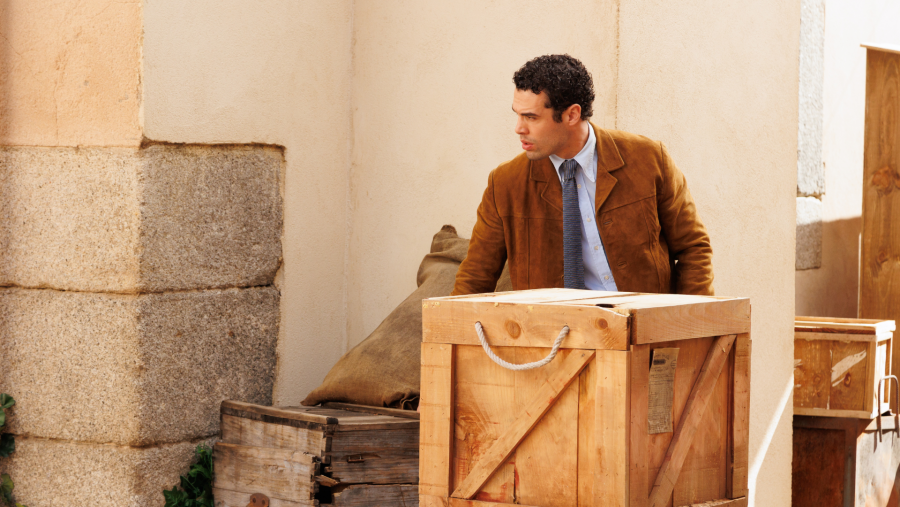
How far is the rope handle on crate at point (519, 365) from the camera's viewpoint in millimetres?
2291

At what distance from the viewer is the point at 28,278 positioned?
155 inches

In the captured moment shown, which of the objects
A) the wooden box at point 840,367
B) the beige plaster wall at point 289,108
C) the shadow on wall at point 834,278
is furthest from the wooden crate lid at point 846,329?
the beige plaster wall at point 289,108

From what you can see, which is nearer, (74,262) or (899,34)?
(74,262)

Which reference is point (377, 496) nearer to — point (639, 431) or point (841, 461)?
point (639, 431)

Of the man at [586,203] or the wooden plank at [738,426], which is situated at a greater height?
the man at [586,203]

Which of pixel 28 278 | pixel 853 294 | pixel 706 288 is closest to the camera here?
pixel 706 288

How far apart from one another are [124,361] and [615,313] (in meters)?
2.17

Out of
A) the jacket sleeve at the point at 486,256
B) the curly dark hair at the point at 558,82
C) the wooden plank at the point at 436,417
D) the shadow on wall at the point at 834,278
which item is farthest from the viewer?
the shadow on wall at the point at 834,278

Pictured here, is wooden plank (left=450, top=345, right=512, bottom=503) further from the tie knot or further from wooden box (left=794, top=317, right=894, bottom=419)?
wooden box (left=794, top=317, right=894, bottom=419)

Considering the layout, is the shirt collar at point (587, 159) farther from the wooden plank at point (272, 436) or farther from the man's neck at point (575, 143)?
the wooden plank at point (272, 436)

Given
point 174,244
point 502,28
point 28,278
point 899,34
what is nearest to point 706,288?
point 502,28

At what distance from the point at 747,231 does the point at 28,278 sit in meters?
2.82

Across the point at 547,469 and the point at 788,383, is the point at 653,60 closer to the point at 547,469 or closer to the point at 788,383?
the point at 788,383

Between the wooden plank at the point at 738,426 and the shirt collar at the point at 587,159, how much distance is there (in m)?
0.80
